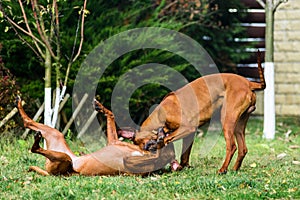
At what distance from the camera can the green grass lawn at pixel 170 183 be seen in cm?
482

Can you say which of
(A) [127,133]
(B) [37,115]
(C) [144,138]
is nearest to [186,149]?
(C) [144,138]

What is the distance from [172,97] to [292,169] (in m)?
1.54

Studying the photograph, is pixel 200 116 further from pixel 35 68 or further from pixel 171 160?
pixel 35 68

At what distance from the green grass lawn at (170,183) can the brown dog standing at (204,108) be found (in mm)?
387

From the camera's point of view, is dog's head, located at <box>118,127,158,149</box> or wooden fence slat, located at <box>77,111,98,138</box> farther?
wooden fence slat, located at <box>77,111,98,138</box>

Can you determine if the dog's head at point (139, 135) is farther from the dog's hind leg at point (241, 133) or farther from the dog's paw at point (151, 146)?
the dog's hind leg at point (241, 133)

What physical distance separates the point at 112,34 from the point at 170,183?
14.9ft

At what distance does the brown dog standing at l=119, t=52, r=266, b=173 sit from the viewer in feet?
19.7

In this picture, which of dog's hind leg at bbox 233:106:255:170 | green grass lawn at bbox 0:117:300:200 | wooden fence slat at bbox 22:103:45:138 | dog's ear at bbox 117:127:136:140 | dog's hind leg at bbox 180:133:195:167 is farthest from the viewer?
wooden fence slat at bbox 22:103:45:138

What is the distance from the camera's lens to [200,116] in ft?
20.1

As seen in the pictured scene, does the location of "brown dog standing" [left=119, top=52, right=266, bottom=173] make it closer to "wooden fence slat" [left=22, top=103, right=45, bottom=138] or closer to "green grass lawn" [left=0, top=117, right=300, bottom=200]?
"green grass lawn" [left=0, top=117, right=300, bottom=200]

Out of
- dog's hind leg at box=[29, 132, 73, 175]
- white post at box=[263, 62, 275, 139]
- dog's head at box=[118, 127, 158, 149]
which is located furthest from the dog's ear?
white post at box=[263, 62, 275, 139]

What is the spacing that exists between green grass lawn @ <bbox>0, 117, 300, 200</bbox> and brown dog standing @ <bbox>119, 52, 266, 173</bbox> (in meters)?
0.39

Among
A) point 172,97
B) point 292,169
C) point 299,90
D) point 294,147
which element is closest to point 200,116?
point 172,97
